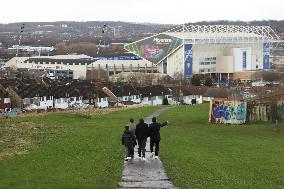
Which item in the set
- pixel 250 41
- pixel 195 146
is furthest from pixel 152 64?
pixel 195 146

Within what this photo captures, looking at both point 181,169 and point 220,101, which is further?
point 220,101

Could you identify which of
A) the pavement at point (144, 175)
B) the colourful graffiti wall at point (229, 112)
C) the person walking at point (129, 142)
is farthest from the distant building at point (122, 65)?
the pavement at point (144, 175)

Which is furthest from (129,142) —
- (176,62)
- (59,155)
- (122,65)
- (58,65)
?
(58,65)

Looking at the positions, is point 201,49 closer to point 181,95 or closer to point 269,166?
point 181,95

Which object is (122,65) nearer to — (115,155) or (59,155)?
(115,155)

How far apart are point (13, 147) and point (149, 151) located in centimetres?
432

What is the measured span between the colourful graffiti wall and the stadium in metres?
88.2

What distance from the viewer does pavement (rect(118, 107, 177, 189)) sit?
1359 centimetres

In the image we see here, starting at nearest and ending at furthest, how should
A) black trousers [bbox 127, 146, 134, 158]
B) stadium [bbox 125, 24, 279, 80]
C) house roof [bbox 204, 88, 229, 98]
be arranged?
black trousers [bbox 127, 146, 134, 158] < house roof [bbox 204, 88, 229, 98] < stadium [bbox 125, 24, 279, 80]

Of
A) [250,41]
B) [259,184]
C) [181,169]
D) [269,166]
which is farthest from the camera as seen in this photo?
[250,41]

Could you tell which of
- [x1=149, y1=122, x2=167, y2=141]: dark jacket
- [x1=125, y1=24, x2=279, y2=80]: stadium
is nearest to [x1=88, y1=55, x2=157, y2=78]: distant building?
[x1=125, y1=24, x2=279, y2=80]: stadium

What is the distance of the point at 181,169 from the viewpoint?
1598cm

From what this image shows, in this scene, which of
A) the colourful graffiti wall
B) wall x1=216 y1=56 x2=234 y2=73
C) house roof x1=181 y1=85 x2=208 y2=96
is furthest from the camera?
wall x1=216 y1=56 x2=234 y2=73

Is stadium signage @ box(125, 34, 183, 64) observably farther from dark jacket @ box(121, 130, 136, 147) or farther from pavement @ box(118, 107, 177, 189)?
pavement @ box(118, 107, 177, 189)
